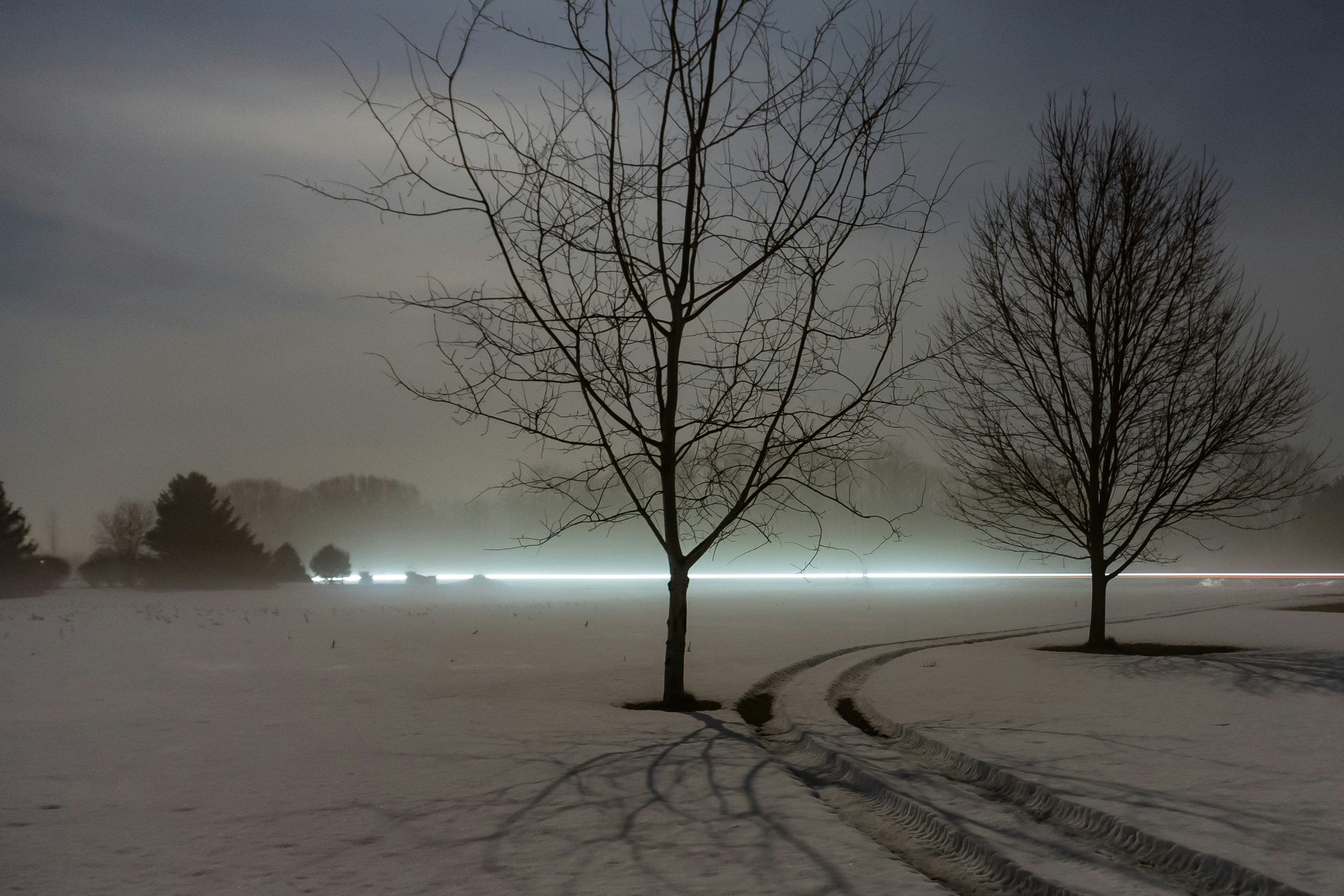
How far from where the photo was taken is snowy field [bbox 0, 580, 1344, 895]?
5113 mm

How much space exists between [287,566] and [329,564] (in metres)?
2.44

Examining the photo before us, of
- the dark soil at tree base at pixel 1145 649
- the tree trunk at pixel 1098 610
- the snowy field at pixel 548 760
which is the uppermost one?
the tree trunk at pixel 1098 610

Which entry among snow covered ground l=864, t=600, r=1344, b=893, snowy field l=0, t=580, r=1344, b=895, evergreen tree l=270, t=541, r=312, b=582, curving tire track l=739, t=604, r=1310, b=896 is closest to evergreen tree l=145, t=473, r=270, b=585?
evergreen tree l=270, t=541, r=312, b=582

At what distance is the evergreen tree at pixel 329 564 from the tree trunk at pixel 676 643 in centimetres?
4147

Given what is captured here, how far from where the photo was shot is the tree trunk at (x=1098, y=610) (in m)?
16.3

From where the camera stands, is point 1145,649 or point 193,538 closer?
point 1145,649

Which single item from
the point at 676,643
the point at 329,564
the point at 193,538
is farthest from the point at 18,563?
the point at 676,643

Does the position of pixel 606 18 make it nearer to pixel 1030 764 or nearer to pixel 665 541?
pixel 665 541

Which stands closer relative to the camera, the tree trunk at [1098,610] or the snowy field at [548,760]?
the snowy field at [548,760]

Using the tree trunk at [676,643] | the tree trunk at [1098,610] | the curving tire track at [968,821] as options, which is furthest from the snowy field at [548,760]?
the tree trunk at [1098,610]

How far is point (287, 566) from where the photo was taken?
152ft

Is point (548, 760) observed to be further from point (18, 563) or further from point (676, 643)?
point (18, 563)

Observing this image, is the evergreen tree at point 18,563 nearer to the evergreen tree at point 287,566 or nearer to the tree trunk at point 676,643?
the evergreen tree at point 287,566

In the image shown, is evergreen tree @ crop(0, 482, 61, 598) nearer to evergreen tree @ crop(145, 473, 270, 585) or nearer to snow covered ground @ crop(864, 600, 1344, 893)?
evergreen tree @ crop(145, 473, 270, 585)
